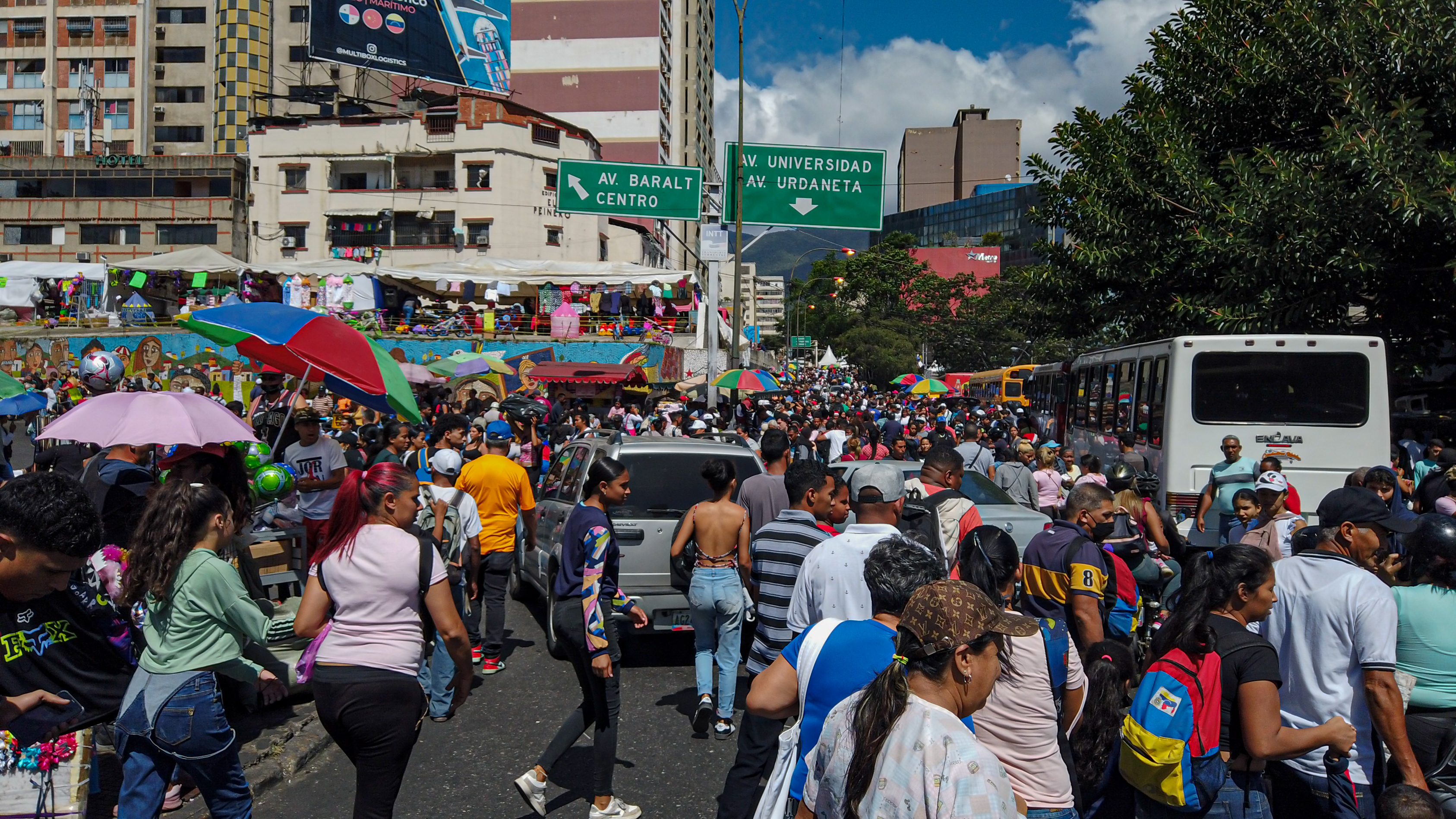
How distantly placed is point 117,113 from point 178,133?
3.20m

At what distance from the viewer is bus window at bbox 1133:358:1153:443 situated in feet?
43.3

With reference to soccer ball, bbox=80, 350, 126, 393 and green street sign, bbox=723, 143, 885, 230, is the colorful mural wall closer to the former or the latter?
green street sign, bbox=723, 143, 885, 230

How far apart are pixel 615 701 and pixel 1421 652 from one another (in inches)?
133

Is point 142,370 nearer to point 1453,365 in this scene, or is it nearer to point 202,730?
point 202,730

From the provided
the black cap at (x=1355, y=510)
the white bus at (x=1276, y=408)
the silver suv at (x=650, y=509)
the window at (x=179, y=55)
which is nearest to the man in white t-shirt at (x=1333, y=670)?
the black cap at (x=1355, y=510)

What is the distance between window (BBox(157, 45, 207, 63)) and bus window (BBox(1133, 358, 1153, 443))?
59.9 meters

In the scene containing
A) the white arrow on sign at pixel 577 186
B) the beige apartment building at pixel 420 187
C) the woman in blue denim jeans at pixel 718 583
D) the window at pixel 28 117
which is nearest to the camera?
the woman in blue denim jeans at pixel 718 583

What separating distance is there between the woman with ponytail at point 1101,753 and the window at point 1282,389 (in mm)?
9331

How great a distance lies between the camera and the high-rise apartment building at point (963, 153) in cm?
13850

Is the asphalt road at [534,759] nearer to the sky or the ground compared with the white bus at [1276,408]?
nearer to the ground

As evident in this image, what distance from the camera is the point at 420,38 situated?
4797 centimetres

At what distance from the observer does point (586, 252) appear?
4681 centimetres

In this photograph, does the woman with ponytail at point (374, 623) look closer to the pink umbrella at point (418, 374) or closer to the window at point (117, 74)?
the pink umbrella at point (418, 374)

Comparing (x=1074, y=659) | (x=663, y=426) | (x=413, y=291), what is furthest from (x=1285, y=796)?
(x=413, y=291)
